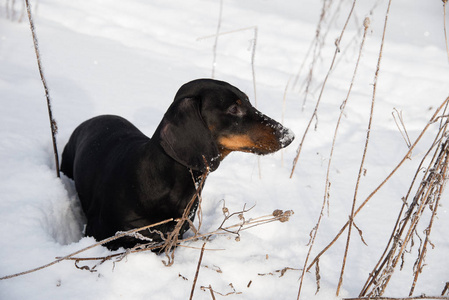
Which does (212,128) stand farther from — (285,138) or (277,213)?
(277,213)

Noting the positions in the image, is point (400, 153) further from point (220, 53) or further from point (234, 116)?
point (220, 53)

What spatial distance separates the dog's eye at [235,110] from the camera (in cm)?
210

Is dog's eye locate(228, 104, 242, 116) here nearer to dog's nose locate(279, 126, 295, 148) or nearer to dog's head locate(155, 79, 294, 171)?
dog's head locate(155, 79, 294, 171)

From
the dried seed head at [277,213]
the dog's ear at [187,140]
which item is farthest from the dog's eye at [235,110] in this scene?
the dried seed head at [277,213]

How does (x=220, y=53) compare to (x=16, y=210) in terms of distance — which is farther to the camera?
(x=220, y=53)

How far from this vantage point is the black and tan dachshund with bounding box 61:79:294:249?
6.31 ft

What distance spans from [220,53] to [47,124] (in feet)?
11.8

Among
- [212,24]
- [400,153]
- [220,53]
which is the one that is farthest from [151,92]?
[212,24]

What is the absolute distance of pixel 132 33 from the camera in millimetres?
6254

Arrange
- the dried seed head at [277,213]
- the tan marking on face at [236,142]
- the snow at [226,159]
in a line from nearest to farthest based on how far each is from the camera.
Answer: the dried seed head at [277,213] → the snow at [226,159] → the tan marking on face at [236,142]

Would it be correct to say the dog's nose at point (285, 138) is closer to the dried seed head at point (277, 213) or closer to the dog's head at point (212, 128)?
the dog's head at point (212, 128)

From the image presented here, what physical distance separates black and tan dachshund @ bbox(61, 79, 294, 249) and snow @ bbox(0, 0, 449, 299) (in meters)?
0.26

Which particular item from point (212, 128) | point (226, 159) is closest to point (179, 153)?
point (212, 128)

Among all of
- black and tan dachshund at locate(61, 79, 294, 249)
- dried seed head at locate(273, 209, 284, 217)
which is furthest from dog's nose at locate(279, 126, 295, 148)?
dried seed head at locate(273, 209, 284, 217)
